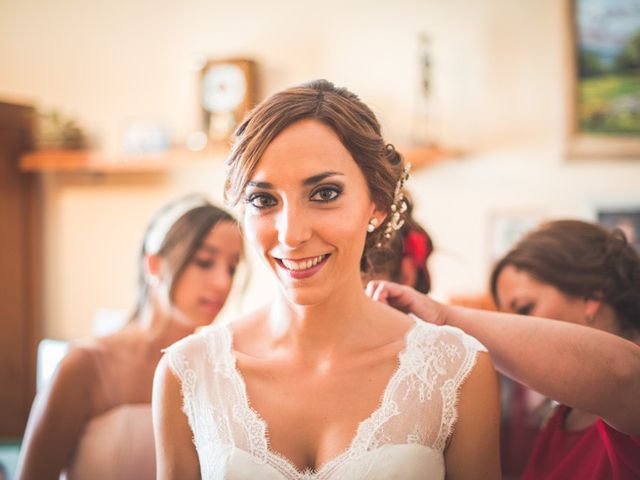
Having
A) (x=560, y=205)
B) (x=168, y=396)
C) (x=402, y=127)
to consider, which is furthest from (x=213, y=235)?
(x=560, y=205)

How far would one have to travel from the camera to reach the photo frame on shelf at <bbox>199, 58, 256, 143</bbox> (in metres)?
3.59

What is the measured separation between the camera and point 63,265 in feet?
13.5

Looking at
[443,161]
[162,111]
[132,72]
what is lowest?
[443,161]

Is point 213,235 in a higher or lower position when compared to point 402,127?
lower

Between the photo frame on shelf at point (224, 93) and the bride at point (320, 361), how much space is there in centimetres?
235

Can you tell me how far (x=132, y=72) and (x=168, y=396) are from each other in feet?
10.1

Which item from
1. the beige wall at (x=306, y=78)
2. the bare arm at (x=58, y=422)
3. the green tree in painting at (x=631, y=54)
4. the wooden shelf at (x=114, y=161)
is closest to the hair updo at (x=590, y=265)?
the bare arm at (x=58, y=422)

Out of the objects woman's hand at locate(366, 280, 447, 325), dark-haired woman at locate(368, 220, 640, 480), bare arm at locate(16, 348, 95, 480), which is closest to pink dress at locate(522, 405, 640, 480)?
dark-haired woman at locate(368, 220, 640, 480)

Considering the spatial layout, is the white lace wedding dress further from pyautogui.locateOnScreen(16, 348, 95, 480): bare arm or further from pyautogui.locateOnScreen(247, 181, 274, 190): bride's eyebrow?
Answer: pyautogui.locateOnScreen(16, 348, 95, 480): bare arm

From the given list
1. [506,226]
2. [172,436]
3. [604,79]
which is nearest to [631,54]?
[604,79]

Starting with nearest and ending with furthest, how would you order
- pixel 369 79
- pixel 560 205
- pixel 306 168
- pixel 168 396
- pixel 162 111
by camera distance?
pixel 306 168
pixel 168 396
pixel 560 205
pixel 369 79
pixel 162 111

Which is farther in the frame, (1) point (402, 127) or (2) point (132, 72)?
(2) point (132, 72)

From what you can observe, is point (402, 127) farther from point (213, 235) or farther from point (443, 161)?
point (213, 235)

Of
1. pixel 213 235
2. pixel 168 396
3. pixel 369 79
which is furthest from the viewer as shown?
pixel 369 79
